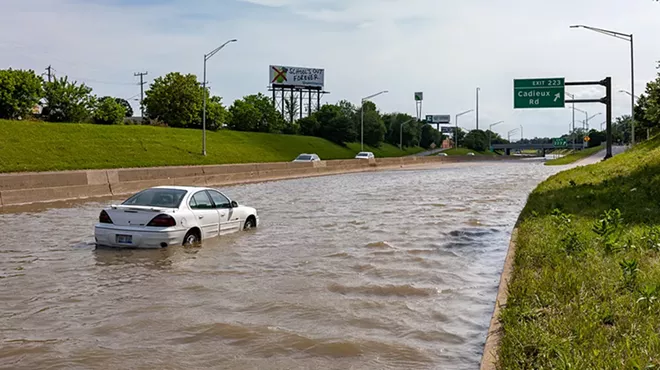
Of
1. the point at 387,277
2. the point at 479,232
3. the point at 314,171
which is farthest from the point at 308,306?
the point at 314,171

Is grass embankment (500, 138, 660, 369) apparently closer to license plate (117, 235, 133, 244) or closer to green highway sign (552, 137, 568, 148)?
license plate (117, 235, 133, 244)

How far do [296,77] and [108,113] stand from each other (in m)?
56.7

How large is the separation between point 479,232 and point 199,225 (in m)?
6.71

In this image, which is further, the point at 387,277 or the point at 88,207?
the point at 88,207

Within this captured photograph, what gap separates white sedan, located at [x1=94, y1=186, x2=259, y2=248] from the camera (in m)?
12.9

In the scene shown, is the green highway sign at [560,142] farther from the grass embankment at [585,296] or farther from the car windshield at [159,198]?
the car windshield at [159,198]

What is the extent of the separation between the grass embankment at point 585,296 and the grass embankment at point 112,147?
2740 centimetres

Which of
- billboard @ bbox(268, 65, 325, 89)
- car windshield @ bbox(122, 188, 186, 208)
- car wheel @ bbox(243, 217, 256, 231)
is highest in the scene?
billboard @ bbox(268, 65, 325, 89)

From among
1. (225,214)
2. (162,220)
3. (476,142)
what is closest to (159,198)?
(162,220)

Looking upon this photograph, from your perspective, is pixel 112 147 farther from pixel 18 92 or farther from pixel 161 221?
pixel 161 221

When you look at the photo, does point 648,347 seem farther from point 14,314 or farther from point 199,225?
point 199,225

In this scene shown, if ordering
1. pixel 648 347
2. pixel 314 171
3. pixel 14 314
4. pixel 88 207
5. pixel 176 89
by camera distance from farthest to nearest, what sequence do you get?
1. pixel 176 89
2. pixel 314 171
3. pixel 88 207
4. pixel 14 314
5. pixel 648 347

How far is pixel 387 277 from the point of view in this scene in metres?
10.7

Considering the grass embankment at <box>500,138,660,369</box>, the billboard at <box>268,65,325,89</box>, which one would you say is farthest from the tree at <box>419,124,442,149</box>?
the grass embankment at <box>500,138,660,369</box>
